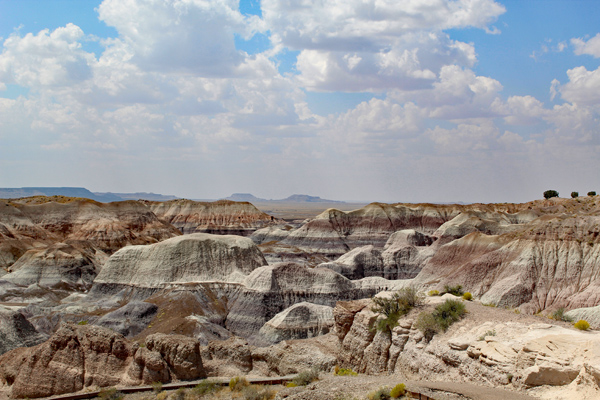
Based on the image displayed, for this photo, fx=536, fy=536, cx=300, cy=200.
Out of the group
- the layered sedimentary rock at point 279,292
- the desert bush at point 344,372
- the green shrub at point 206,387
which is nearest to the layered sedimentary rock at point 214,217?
the layered sedimentary rock at point 279,292

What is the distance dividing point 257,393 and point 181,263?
3288cm

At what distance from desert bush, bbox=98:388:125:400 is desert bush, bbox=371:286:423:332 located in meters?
11.2

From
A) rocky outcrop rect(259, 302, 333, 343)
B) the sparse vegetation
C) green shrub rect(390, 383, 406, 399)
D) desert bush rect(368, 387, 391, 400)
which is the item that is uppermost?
the sparse vegetation

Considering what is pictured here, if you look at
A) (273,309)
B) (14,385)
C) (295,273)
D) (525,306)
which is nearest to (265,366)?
(14,385)

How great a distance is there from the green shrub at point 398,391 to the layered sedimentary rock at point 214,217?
108 meters

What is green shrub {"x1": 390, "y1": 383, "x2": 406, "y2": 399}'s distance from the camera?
1764 centimetres

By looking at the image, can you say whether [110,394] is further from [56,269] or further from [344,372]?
[56,269]

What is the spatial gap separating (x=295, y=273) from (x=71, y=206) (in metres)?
58.2

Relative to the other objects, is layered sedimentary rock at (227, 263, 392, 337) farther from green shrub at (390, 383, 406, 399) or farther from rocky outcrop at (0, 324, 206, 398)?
green shrub at (390, 383, 406, 399)

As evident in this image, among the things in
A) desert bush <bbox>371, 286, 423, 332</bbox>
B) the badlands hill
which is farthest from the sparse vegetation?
desert bush <bbox>371, 286, 423, 332</bbox>

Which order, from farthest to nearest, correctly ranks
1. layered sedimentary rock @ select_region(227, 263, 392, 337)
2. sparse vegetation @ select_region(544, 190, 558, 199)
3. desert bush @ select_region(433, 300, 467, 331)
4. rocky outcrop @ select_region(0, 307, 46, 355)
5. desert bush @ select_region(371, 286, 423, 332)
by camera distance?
sparse vegetation @ select_region(544, 190, 558, 199)
layered sedimentary rock @ select_region(227, 263, 392, 337)
rocky outcrop @ select_region(0, 307, 46, 355)
desert bush @ select_region(371, 286, 423, 332)
desert bush @ select_region(433, 300, 467, 331)

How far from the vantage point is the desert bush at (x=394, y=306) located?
912 inches

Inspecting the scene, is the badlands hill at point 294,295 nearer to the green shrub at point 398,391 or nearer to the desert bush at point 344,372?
the desert bush at point 344,372

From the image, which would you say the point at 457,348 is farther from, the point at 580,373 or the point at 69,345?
the point at 69,345
